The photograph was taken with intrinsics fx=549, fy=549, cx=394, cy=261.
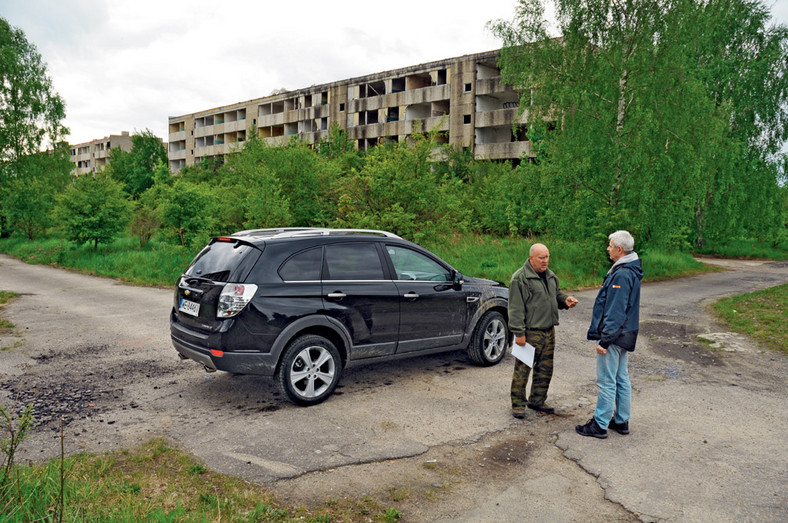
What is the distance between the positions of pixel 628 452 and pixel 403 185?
10.8m

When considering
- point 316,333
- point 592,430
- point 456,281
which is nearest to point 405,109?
point 456,281

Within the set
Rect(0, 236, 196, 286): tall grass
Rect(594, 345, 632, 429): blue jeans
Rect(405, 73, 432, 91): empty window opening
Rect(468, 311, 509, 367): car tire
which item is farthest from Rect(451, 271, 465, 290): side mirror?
Rect(405, 73, 432, 91): empty window opening

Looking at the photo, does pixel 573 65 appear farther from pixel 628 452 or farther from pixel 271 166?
pixel 628 452

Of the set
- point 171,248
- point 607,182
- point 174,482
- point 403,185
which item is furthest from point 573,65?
point 174,482

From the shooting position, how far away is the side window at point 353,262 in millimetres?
5961

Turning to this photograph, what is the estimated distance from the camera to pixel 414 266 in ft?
21.8

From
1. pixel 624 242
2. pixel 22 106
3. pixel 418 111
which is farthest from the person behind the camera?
pixel 418 111

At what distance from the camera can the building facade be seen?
9831cm

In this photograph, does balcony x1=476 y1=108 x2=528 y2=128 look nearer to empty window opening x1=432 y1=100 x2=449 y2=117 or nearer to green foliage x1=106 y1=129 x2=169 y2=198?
empty window opening x1=432 y1=100 x2=449 y2=117

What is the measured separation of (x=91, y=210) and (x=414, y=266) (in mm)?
16606

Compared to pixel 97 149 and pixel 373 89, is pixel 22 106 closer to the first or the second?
pixel 373 89

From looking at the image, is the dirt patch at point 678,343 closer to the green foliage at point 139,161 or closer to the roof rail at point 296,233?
the roof rail at point 296,233

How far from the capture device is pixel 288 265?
5.66 m

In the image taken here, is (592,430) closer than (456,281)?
Yes
